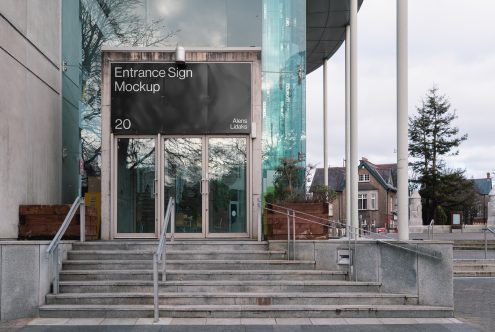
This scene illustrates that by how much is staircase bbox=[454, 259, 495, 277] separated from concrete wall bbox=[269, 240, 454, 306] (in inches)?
249

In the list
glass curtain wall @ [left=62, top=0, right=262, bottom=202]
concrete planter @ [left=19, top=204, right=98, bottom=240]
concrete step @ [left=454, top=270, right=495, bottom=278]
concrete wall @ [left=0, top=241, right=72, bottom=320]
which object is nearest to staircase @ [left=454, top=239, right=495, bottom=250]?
concrete step @ [left=454, top=270, right=495, bottom=278]

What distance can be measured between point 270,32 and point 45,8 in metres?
6.35

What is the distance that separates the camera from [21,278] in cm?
851

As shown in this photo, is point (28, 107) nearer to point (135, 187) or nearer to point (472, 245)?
point (135, 187)

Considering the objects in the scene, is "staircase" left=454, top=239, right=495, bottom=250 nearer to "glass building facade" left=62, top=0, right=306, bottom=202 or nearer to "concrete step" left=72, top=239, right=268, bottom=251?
"glass building facade" left=62, top=0, right=306, bottom=202

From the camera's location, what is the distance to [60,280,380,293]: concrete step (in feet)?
29.6

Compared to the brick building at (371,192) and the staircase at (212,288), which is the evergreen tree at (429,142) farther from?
the staircase at (212,288)

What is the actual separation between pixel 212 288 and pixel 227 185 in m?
3.16

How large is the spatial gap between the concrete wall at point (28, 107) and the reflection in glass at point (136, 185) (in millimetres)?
1762

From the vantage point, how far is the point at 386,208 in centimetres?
6856

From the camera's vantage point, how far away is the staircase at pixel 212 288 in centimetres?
848

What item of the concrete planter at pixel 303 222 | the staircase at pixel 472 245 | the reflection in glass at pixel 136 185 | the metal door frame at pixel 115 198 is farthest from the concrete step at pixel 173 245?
the staircase at pixel 472 245

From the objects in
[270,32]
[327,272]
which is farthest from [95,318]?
[270,32]

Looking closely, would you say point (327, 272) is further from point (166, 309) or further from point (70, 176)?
point (70, 176)
